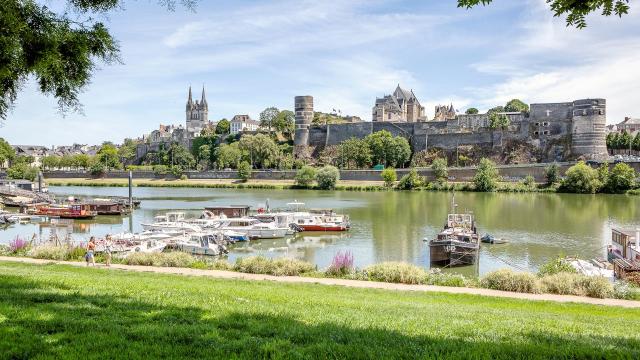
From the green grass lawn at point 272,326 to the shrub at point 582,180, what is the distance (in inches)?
2643

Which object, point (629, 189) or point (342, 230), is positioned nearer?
point (342, 230)

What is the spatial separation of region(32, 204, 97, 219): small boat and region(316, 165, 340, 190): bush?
4411cm

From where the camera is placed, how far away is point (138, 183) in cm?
10875

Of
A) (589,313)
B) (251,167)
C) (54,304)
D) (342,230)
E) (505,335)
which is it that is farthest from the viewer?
(251,167)

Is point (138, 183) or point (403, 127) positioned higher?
point (403, 127)

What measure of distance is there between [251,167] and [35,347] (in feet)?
326

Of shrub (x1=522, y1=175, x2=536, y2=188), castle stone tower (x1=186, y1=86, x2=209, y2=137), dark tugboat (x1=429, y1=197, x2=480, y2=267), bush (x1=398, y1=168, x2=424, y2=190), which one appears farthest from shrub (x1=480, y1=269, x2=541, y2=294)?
castle stone tower (x1=186, y1=86, x2=209, y2=137)

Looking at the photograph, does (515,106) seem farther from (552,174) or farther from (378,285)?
(378,285)

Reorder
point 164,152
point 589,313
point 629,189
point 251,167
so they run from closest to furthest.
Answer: point 589,313, point 629,189, point 251,167, point 164,152

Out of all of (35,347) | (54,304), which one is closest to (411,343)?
(35,347)

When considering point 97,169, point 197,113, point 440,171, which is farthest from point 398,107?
point 197,113

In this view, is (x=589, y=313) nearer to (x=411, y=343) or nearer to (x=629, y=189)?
(x=411, y=343)

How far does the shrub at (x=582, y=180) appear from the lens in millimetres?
72875

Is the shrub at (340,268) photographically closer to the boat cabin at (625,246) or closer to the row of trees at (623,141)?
the boat cabin at (625,246)
